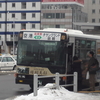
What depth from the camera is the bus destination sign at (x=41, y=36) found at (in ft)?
48.9

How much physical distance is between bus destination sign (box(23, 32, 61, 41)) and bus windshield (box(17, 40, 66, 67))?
151 millimetres

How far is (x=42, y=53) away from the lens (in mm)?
14852

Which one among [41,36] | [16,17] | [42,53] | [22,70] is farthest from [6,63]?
[16,17]

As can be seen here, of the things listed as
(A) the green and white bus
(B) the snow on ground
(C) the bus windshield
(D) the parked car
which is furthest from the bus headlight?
(D) the parked car

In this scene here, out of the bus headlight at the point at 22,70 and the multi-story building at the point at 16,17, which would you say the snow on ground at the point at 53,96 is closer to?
the bus headlight at the point at 22,70

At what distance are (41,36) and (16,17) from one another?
74.8 meters

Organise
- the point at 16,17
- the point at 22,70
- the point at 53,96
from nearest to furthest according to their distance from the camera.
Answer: the point at 53,96 → the point at 22,70 → the point at 16,17

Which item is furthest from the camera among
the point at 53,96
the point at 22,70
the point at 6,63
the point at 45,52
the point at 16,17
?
the point at 16,17

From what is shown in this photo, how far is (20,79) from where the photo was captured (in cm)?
1542

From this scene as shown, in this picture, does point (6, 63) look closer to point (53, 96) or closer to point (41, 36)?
point (41, 36)

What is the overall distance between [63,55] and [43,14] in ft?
243

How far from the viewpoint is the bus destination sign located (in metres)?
14.9

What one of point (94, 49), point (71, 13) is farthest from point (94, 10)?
point (94, 49)

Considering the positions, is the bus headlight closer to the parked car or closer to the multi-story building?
the parked car
